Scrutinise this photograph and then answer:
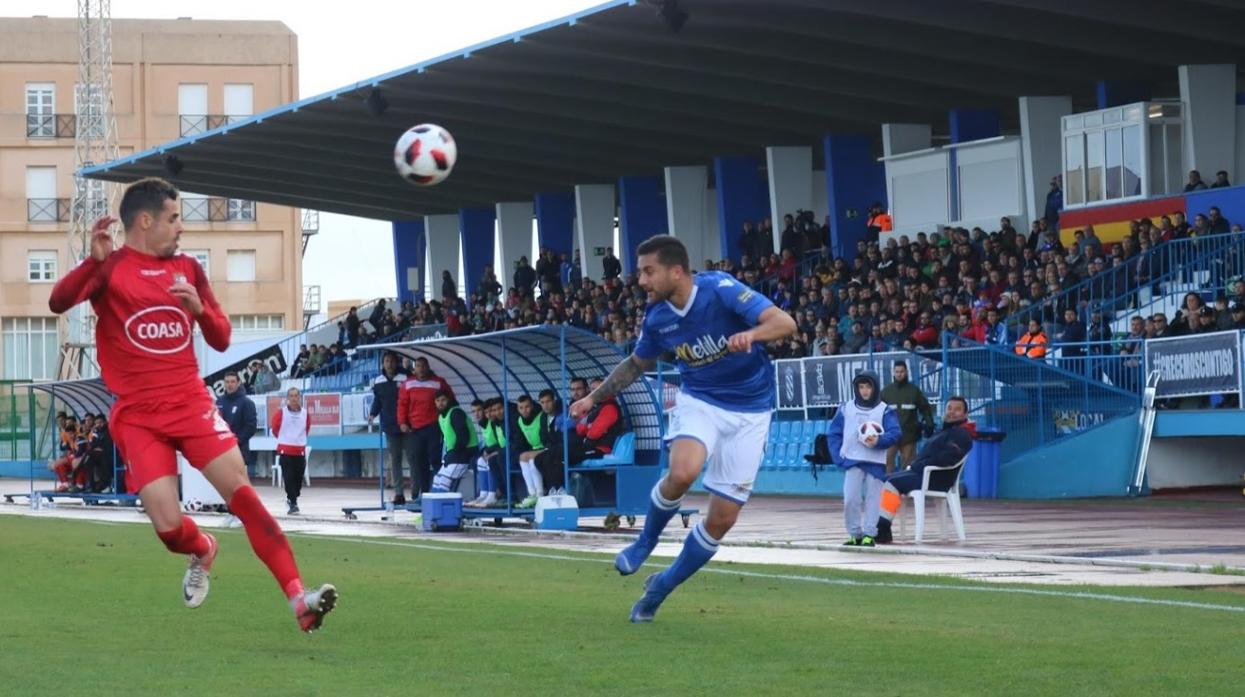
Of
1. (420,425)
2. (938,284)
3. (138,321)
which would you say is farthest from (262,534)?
(938,284)

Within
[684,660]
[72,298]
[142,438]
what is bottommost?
[684,660]

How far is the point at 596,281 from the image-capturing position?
54531 mm

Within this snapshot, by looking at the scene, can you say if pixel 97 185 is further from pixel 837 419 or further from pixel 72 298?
pixel 72 298

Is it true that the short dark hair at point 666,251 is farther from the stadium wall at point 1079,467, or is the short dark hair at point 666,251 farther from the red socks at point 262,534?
the stadium wall at point 1079,467

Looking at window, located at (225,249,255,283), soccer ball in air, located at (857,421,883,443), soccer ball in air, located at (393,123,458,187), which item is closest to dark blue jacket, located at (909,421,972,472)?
soccer ball in air, located at (857,421,883,443)

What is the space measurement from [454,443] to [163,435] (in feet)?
50.4

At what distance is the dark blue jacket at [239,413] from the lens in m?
27.9

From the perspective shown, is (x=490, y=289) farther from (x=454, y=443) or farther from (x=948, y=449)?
(x=948, y=449)

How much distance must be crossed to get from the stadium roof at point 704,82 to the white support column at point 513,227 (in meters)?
4.58

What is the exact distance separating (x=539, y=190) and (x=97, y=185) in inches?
931

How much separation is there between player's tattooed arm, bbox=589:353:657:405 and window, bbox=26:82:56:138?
259 ft

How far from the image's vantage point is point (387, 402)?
2822 centimetres

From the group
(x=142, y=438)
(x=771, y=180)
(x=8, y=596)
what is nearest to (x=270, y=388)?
(x=771, y=180)

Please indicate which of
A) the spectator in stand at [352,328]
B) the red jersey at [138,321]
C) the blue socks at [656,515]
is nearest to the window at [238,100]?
the spectator in stand at [352,328]
